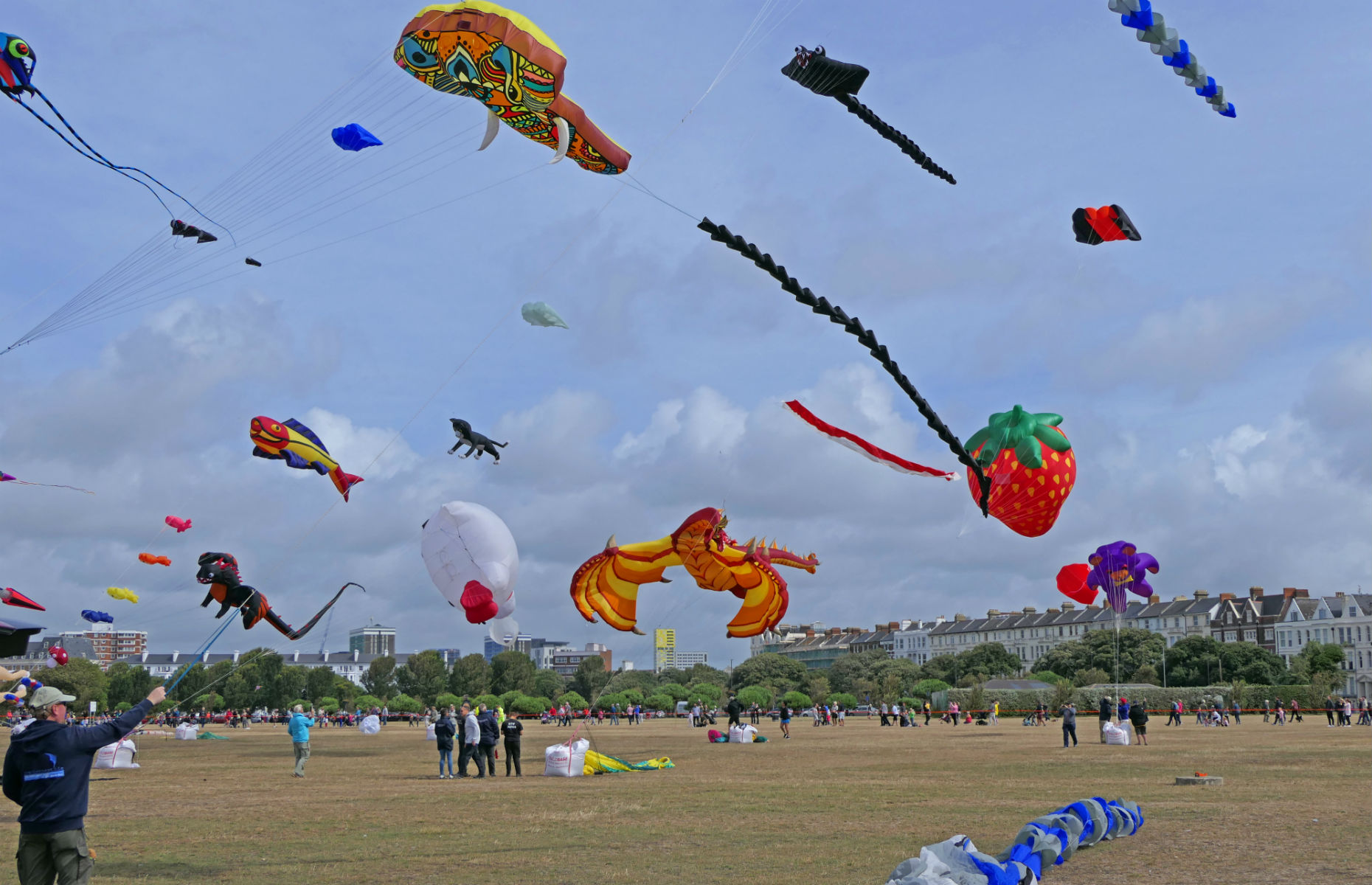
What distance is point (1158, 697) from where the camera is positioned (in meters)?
64.7

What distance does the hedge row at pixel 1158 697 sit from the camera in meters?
61.8

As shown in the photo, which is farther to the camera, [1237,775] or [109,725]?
[1237,775]

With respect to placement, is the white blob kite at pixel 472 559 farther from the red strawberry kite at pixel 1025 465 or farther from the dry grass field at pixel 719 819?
the red strawberry kite at pixel 1025 465

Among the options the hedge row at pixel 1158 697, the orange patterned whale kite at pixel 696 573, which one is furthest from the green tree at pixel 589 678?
the orange patterned whale kite at pixel 696 573

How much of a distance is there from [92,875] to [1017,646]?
509ft

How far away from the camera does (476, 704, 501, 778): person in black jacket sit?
70.6ft

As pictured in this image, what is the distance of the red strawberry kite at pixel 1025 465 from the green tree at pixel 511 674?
284 feet

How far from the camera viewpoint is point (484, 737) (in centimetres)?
2148

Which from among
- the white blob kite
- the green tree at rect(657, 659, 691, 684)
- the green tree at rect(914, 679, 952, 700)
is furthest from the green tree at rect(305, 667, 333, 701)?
the white blob kite

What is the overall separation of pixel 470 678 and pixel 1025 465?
3594 inches

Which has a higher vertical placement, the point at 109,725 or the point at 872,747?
the point at 109,725

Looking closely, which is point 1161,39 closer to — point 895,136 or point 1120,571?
point 895,136

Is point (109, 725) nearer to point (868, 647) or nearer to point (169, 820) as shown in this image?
point (169, 820)

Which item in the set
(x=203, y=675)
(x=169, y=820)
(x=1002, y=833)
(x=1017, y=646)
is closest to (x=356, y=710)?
(x=203, y=675)
